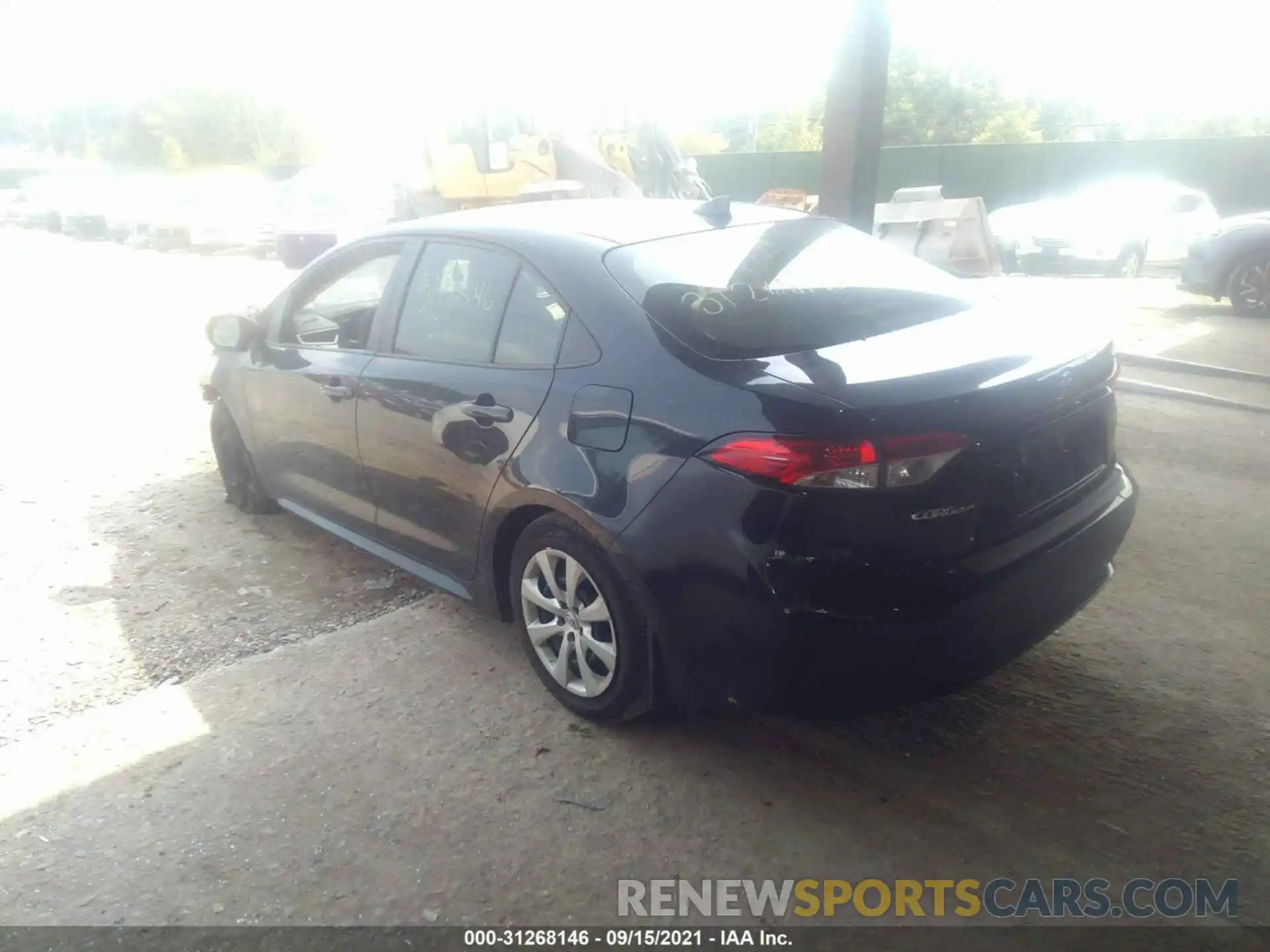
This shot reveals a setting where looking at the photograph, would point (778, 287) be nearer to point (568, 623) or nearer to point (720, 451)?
point (720, 451)

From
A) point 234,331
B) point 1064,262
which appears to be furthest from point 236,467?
point 1064,262

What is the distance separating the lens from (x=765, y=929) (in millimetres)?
2467

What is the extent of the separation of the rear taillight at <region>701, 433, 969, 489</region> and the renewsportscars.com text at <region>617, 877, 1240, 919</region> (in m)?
1.04

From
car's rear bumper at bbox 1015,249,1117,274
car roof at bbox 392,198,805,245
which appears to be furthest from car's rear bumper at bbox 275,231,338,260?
car roof at bbox 392,198,805,245

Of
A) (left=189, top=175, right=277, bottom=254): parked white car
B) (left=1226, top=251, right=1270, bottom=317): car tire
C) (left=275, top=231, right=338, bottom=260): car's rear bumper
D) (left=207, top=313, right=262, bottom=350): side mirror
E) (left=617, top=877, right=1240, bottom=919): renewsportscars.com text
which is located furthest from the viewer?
(left=189, top=175, right=277, bottom=254): parked white car

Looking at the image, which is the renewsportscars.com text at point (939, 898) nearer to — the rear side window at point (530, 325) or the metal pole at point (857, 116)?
the rear side window at point (530, 325)

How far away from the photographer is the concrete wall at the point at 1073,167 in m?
23.1

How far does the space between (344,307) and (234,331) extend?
1.74 ft

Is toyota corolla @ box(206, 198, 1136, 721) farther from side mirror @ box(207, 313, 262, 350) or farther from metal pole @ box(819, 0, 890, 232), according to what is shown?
metal pole @ box(819, 0, 890, 232)

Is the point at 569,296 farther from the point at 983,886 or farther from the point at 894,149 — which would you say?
the point at 894,149

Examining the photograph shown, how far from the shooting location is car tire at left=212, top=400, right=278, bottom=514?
511cm

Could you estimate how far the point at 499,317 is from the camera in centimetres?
342

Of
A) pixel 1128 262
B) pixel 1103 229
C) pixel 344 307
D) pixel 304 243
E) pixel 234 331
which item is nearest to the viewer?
pixel 234 331

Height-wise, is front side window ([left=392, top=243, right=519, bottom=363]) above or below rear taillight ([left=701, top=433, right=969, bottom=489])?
above
